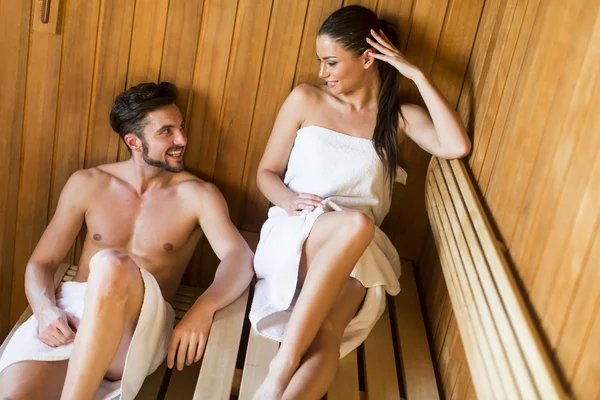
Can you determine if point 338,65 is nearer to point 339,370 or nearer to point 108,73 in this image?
point 108,73

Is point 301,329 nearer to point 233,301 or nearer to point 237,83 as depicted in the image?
point 233,301

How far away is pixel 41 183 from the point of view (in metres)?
2.69

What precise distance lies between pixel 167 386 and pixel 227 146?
0.90 meters

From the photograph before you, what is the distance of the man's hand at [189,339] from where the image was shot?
2.04 m

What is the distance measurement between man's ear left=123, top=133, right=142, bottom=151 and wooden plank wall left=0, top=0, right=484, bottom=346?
0.19 meters

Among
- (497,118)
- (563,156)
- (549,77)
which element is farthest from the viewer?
(497,118)

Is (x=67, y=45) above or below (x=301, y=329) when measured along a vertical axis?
above

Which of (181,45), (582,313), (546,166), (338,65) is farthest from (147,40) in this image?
(582,313)

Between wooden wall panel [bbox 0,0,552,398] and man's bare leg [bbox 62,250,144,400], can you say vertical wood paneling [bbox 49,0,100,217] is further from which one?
man's bare leg [bbox 62,250,144,400]

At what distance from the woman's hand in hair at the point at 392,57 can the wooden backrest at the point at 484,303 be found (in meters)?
0.33

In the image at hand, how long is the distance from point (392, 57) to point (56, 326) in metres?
1.35

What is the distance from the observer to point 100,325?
6.08 feet

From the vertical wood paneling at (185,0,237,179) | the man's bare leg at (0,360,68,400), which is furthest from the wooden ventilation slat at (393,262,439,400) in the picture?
the man's bare leg at (0,360,68,400)

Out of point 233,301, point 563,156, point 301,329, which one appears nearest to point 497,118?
point 563,156
